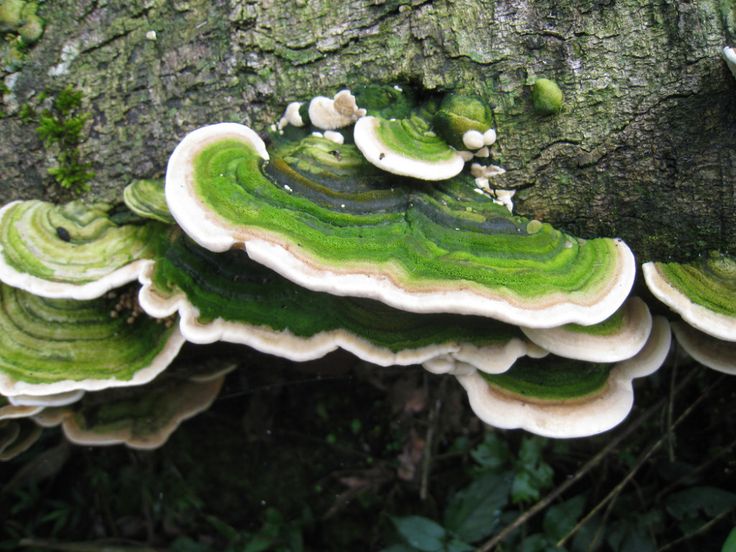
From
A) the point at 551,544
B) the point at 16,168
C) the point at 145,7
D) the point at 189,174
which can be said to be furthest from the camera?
the point at 551,544

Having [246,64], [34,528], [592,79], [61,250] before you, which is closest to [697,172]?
[592,79]

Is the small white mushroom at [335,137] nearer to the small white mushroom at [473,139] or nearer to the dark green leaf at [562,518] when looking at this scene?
the small white mushroom at [473,139]

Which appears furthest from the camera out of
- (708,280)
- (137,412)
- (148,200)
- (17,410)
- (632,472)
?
(137,412)

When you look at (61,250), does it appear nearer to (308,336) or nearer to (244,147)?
(244,147)

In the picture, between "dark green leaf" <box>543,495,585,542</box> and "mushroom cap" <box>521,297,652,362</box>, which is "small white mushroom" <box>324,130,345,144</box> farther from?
"dark green leaf" <box>543,495,585,542</box>

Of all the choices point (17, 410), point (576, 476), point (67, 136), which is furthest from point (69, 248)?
point (576, 476)

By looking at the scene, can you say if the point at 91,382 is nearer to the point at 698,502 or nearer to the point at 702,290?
the point at 702,290
